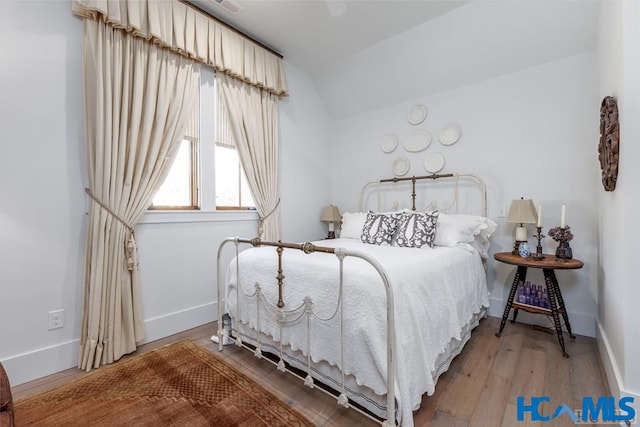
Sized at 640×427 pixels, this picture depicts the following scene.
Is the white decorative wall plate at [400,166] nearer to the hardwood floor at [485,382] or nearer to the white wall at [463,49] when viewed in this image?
the white wall at [463,49]

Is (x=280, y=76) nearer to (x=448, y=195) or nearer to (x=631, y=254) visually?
(x=448, y=195)

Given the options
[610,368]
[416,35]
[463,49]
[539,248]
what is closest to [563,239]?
[539,248]

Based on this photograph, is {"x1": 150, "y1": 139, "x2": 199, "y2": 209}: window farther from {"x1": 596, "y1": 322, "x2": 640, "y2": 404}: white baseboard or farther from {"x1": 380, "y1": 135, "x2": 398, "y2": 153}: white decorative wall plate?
{"x1": 596, "y1": 322, "x2": 640, "y2": 404}: white baseboard

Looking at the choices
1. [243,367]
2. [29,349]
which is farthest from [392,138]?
[29,349]

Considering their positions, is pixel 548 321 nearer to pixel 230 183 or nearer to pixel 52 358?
pixel 230 183

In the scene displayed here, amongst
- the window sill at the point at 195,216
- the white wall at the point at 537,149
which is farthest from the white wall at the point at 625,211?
the window sill at the point at 195,216

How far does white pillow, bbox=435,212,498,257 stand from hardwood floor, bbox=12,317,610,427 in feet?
2.67

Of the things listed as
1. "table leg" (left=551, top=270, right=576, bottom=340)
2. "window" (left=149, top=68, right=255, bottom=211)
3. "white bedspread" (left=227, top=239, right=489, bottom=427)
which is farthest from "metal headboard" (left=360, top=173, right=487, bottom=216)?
"window" (left=149, top=68, right=255, bottom=211)

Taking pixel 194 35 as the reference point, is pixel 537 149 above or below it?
below

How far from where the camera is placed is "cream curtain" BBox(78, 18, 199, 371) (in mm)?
1986

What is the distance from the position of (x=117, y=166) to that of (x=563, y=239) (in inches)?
140

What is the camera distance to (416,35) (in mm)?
2848

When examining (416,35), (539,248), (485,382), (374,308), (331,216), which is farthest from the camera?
(331,216)

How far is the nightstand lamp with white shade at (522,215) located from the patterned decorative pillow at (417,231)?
0.63 m
